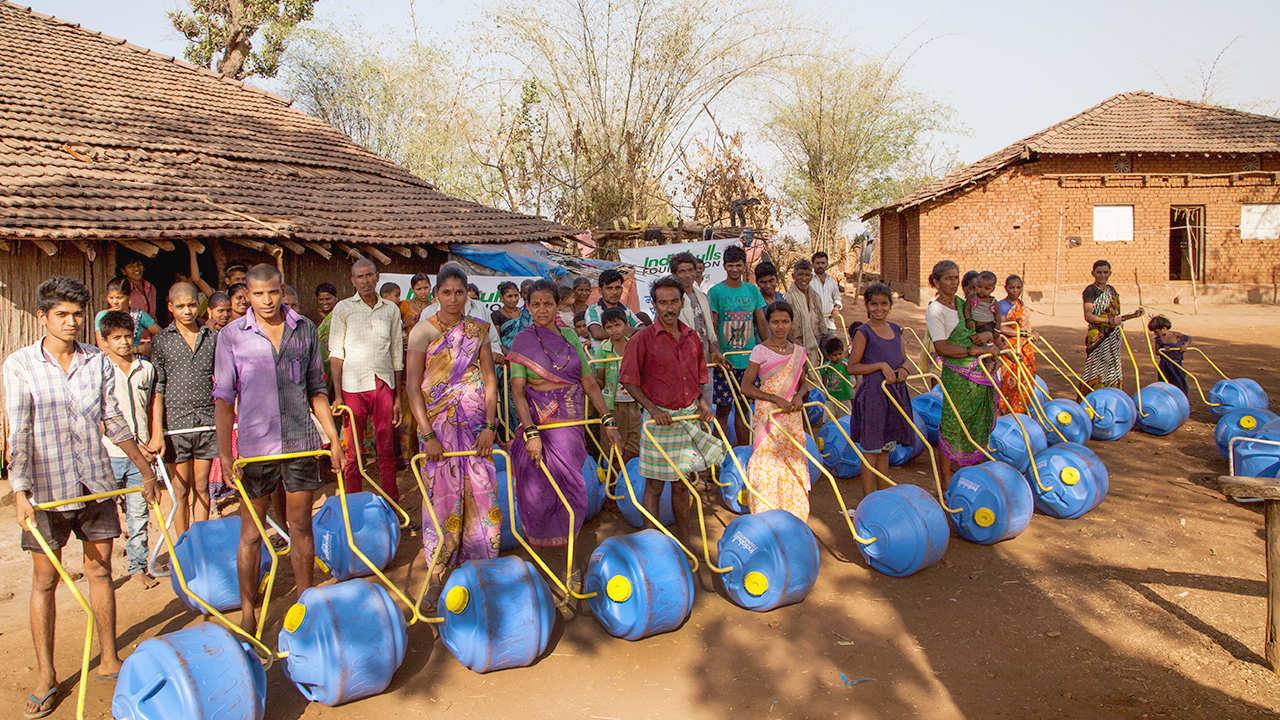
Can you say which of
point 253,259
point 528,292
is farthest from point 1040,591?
point 253,259

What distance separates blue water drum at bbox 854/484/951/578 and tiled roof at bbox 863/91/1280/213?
1793 centimetres

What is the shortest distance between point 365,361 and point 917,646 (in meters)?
4.20

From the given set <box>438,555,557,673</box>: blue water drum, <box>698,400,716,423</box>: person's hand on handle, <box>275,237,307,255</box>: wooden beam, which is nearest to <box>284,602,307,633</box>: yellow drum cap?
Result: <box>438,555,557,673</box>: blue water drum

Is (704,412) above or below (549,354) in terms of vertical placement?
below

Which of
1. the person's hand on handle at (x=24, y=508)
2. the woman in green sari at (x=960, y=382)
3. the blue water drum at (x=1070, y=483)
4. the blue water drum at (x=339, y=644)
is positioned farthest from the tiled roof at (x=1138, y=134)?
the person's hand on handle at (x=24, y=508)

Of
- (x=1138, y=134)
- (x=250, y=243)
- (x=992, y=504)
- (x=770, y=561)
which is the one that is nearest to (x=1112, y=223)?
(x=1138, y=134)

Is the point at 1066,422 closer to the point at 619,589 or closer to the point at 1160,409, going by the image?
the point at 1160,409

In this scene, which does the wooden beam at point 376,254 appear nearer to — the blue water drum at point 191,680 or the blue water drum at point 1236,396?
the blue water drum at point 191,680

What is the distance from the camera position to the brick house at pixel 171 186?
24.3 ft

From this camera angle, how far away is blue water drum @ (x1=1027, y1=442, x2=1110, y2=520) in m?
5.38

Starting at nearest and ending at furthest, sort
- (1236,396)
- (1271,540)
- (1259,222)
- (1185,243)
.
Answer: (1271,540) < (1236,396) < (1259,222) < (1185,243)

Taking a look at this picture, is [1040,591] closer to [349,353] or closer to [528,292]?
[528,292]

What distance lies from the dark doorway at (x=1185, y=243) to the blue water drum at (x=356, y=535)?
72.5 feet

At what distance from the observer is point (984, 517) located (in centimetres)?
488
